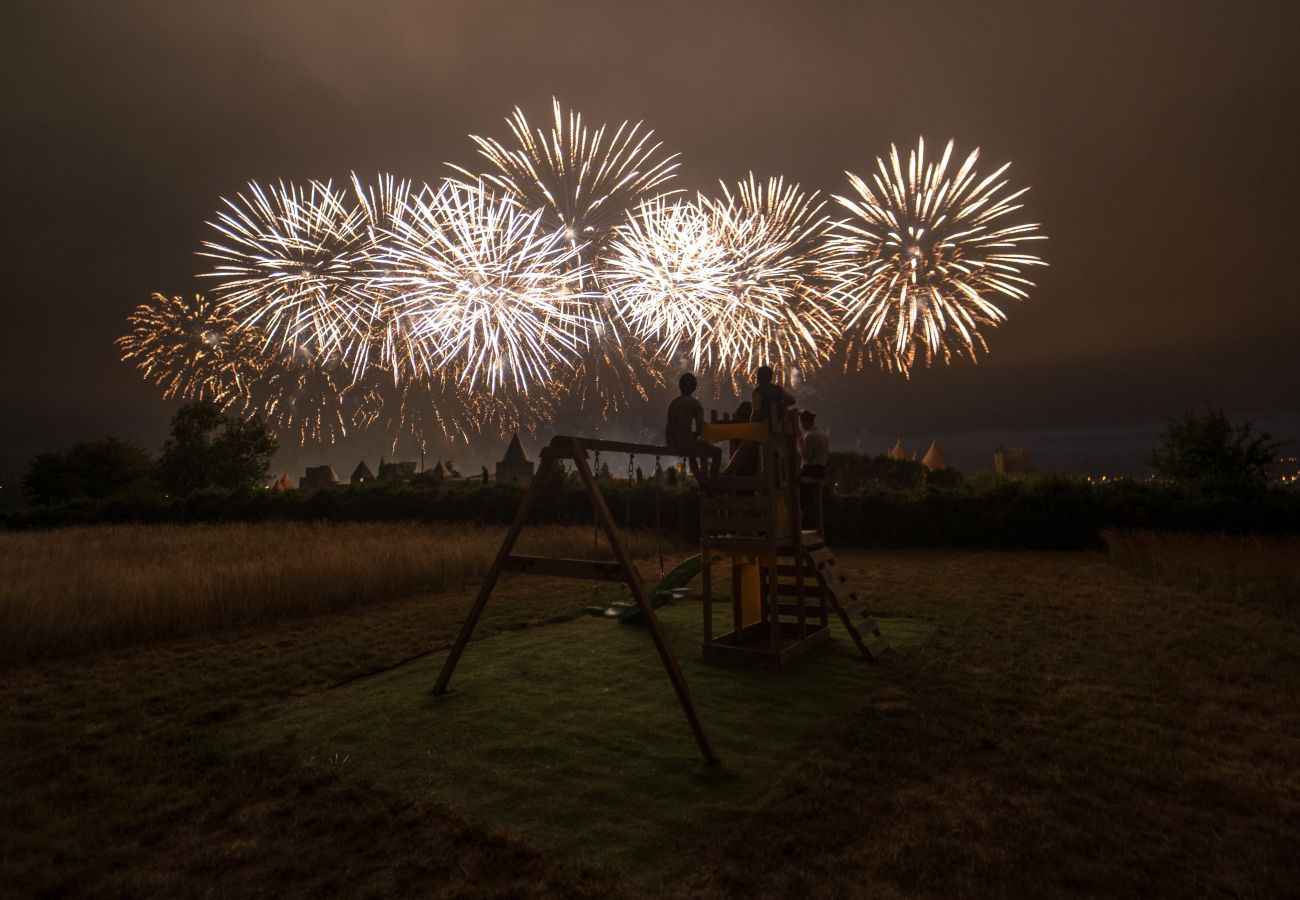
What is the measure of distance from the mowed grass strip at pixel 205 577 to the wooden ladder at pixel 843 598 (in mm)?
3193

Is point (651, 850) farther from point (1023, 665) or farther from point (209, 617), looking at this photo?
point (209, 617)

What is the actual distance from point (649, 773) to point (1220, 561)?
658 inches

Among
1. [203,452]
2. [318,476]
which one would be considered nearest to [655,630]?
[203,452]

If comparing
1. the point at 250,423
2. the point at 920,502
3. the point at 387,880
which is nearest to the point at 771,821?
the point at 387,880

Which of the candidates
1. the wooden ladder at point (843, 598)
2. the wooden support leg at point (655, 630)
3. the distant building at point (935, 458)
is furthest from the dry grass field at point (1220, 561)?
the distant building at point (935, 458)

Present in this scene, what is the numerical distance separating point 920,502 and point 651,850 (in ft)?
74.6

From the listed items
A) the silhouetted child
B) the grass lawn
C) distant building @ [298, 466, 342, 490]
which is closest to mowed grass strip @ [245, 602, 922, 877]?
the grass lawn

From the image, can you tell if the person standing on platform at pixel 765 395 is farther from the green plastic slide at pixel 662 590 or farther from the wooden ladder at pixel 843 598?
the green plastic slide at pixel 662 590

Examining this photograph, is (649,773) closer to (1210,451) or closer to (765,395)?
(765,395)

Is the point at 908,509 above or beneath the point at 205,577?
above

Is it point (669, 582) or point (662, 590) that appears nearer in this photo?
point (669, 582)

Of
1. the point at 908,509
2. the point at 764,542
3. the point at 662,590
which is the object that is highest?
the point at 908,509

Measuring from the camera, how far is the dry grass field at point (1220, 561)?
12742mm

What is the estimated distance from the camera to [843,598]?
8.49 meters
